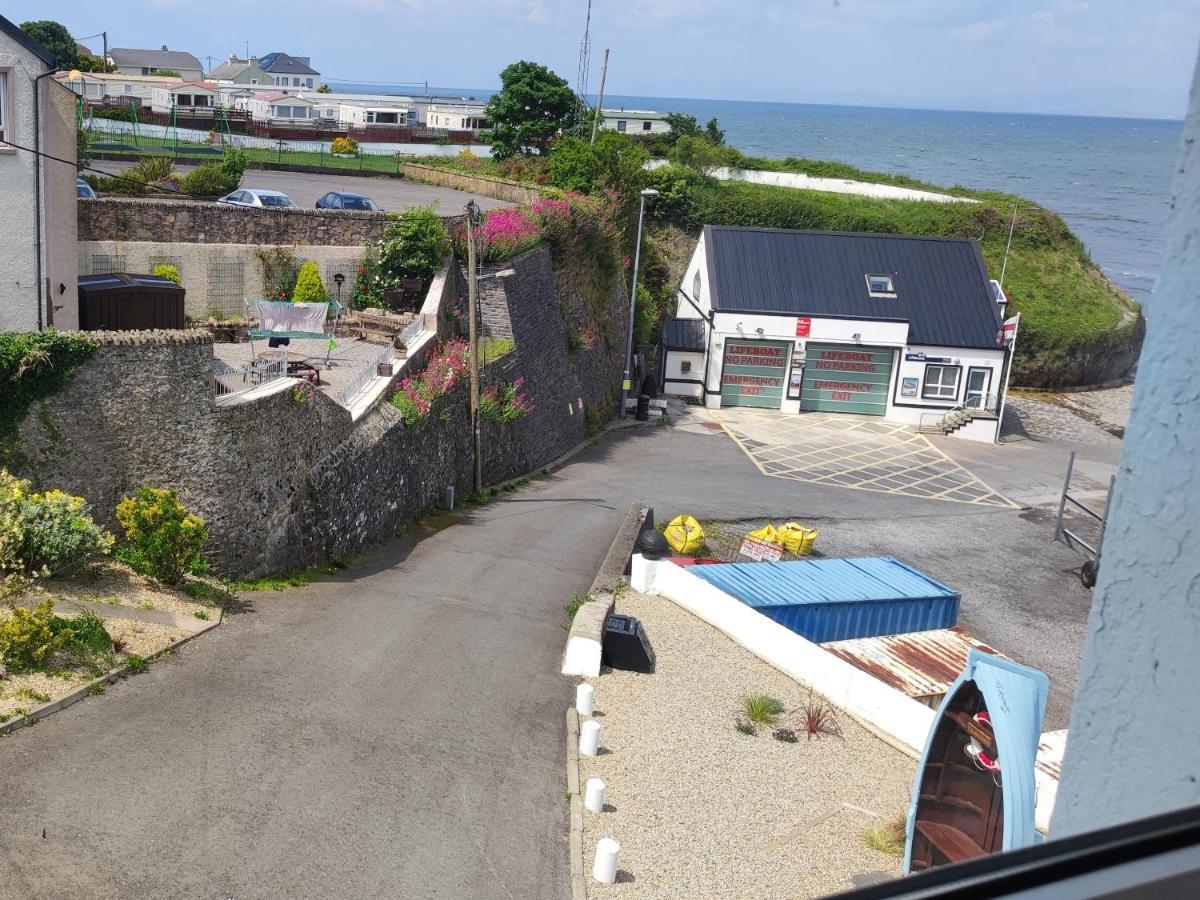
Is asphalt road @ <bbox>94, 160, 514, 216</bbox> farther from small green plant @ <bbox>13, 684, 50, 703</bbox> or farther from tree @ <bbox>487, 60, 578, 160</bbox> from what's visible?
small green plant @ <bbox>13, 684, 50, 703</bbox>

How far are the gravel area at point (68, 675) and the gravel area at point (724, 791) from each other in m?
6.05

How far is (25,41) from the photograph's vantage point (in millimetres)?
19203

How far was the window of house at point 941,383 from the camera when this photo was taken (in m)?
44.7

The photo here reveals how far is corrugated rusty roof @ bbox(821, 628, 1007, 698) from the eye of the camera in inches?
706

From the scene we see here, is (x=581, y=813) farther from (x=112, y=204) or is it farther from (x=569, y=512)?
(x=112, y=204)

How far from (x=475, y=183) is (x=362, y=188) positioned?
486 cm

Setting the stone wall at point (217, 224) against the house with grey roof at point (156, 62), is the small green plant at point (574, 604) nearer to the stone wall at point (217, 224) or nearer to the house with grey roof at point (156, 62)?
the stone wall at point (217, 224)

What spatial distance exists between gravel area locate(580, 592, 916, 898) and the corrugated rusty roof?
5.66 ft

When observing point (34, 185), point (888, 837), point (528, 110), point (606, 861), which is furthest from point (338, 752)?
point (528, 110)

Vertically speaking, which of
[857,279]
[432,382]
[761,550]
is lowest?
[761,550]

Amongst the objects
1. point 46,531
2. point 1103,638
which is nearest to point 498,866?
point 46,531

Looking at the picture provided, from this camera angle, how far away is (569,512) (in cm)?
2817

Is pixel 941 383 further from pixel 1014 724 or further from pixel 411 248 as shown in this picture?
pixel 1014 724

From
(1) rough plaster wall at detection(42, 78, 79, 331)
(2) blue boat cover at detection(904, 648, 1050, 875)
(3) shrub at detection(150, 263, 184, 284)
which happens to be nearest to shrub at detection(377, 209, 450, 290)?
(3) shrub at detection(150, 263, 184, 284)
